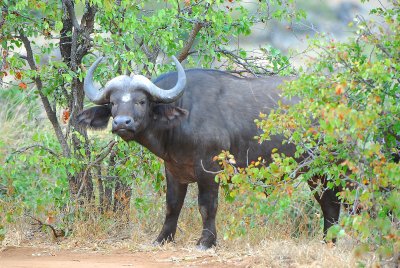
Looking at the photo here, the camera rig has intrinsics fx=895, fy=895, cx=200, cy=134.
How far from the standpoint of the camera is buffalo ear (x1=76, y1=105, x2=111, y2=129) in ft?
30.5

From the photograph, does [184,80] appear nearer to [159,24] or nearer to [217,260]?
[159,24]

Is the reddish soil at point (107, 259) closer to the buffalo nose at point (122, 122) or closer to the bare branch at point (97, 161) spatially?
the bare branch at point (97, 161)

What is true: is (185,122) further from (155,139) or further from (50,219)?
(50,219)

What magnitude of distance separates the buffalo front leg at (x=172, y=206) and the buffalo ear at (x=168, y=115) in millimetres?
702

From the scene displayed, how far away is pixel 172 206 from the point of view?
9.45 m

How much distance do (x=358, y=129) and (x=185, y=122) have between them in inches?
126

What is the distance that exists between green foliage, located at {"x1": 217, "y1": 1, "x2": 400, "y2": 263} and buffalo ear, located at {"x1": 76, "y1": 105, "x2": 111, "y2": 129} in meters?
2.67

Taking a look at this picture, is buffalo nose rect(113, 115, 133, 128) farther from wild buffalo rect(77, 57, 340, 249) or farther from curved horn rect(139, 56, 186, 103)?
curved horn rect(139, 56, 186, 103)

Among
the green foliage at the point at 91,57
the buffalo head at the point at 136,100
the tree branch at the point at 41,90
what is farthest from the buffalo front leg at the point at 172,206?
the tree branch at the point at 41,90

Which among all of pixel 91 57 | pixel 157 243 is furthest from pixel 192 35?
pixel 157 243

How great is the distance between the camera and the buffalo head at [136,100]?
865cm

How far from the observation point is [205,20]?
32.7ft

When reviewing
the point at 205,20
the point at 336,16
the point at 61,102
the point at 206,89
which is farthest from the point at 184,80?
the point at 336,16

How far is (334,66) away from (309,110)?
2.31 ft
